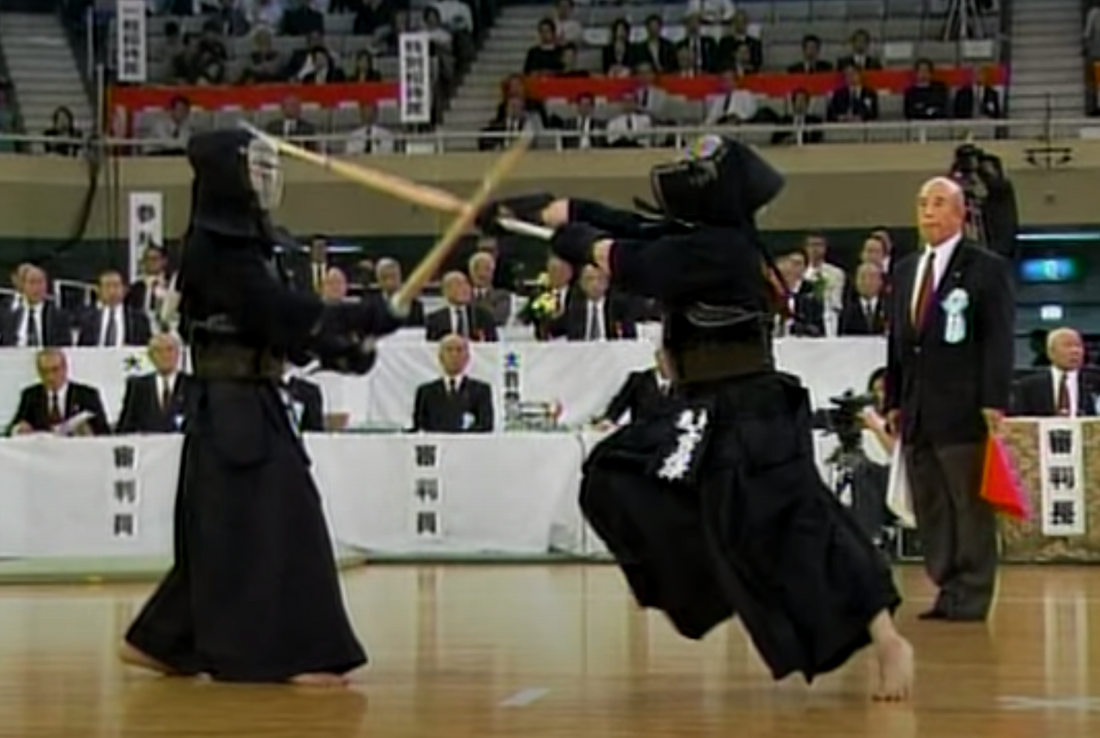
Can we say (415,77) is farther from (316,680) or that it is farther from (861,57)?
(316,680)

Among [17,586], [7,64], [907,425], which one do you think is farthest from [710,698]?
[7,64]

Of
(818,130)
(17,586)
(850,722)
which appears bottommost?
(17,586)

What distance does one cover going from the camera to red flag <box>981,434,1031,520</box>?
30.3 feet

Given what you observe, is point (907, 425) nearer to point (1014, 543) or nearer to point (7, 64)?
point (1014, 543)

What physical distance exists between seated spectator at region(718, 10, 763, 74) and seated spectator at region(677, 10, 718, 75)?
9 centimetres

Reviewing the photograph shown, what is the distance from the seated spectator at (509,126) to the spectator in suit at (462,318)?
8005 mm

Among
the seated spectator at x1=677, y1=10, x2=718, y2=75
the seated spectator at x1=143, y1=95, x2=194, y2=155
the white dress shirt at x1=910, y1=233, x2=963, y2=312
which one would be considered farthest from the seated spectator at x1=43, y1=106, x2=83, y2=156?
the white dress shirt at x1=910, y1=233, x2=963, y2=312

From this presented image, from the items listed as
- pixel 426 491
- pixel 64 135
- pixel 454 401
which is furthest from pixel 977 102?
pixel 426 491

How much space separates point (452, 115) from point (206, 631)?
2010 centimetres

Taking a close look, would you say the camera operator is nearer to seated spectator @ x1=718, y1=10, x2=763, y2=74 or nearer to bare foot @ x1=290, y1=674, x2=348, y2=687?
bare foot @ x1=290, y1=674, x2=348, y2=687

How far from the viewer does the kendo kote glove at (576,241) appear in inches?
266

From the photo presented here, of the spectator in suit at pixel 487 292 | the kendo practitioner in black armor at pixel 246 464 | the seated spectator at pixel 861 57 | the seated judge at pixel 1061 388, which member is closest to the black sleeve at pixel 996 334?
the kendo practitioner in black armor at pixel 246 464

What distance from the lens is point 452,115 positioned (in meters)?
26.7

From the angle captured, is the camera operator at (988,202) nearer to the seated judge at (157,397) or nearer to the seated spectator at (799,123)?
the seated judge at (157,397)
